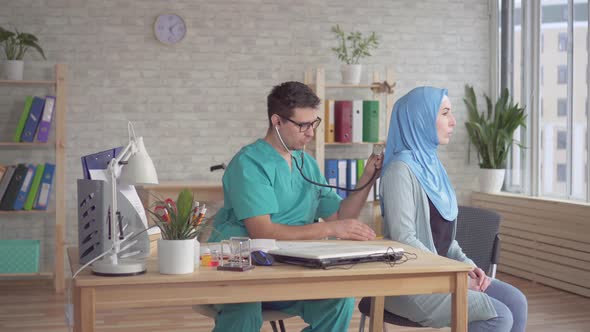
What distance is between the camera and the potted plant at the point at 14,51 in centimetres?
573

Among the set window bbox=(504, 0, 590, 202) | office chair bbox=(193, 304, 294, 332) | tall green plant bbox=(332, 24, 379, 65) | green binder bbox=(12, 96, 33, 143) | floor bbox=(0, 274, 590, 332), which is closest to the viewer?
office chair bbox=(193, 304, 294, 332)

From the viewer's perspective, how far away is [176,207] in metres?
2.32

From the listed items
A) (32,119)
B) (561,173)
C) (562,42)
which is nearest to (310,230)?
(32,119)

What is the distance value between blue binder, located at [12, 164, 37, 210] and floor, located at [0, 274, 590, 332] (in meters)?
0.66

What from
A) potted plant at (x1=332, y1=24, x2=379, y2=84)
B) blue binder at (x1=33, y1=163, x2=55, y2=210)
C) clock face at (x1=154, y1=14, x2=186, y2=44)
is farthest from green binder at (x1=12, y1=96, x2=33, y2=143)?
potted plant at (x1=332, y1=24, x2=379, y2=84)

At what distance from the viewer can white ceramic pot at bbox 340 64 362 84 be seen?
6.21m

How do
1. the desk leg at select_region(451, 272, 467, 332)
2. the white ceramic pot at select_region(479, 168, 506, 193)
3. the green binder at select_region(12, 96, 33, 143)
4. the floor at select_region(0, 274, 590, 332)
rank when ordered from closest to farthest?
1. the desk leg at select_region(451, 272, 467, 332)
2. the floor at select_region(0, 274, 590, 332)
3. the green binder at select_region(12, 96, 33, 143)
4. the white ceramic pot at select_region(479, 168, 506, 193)

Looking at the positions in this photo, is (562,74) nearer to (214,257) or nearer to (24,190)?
(24,190)

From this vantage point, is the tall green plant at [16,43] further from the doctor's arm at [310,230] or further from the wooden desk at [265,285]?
the wooden desk at [265,285]

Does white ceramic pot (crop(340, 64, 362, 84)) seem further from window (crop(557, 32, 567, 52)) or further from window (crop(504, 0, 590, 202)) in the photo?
window (crop(557, 32, 567, 52))

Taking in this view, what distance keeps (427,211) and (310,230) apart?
1.53 feet

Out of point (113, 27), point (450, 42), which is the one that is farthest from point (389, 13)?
point (113, 27)

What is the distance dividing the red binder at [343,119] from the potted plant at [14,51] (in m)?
2.34

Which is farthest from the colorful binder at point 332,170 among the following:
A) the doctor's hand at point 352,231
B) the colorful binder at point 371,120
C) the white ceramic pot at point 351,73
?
the doctor's hand at point 352,231
